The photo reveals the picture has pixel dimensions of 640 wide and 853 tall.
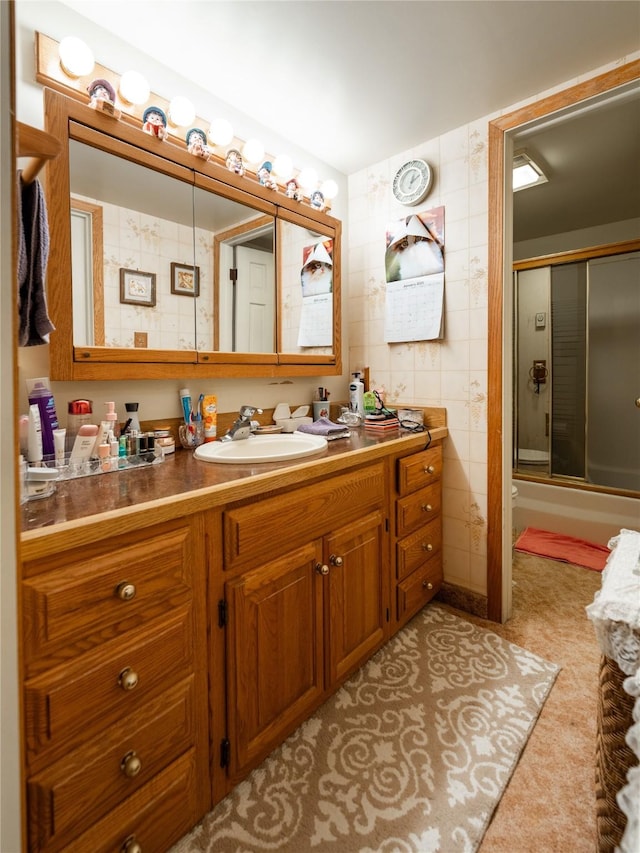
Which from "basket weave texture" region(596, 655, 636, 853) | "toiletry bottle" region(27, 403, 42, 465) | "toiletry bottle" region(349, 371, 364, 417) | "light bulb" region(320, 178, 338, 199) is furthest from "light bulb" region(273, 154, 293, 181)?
"basket weave texture" region(596, 655, 636, 853)

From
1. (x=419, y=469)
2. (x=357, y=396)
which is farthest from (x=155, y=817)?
(x=357, y=396)

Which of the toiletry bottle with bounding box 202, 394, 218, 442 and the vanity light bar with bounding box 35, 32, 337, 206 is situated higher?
the vanity light bar with bounding box 35, 32, 337, 206

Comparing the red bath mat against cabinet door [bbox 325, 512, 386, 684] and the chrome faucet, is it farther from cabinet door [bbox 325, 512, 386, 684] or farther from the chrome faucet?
the chrome faucet

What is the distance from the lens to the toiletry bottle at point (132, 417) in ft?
4.32

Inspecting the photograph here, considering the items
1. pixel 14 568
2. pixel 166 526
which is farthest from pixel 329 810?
pixel 14 568

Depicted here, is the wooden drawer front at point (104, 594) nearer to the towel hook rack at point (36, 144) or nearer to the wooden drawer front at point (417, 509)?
the towel hook rack at point (36, 144)

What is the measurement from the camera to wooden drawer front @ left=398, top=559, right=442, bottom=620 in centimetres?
173

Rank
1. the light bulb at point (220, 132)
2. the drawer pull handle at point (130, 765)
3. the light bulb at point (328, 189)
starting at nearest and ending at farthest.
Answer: the drawer pull handle at point (130, 765), the light bulb at point (220, 132), the light bulb at point (328, 189)

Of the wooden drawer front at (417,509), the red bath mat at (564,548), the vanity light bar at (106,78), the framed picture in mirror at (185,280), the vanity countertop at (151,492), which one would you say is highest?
the vanity light bar at (106,78)

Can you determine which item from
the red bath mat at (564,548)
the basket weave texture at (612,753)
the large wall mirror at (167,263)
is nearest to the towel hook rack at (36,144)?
the large wall mirror at (167,263)

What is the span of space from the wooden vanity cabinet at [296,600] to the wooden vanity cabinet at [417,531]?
0.14m

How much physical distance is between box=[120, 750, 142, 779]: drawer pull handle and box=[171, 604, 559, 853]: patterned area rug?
0.33 m

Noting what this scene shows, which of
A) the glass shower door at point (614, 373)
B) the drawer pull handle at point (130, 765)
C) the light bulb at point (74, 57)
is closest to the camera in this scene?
the drawer pull handle at point (130, 765)

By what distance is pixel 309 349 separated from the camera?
196 centimetres
